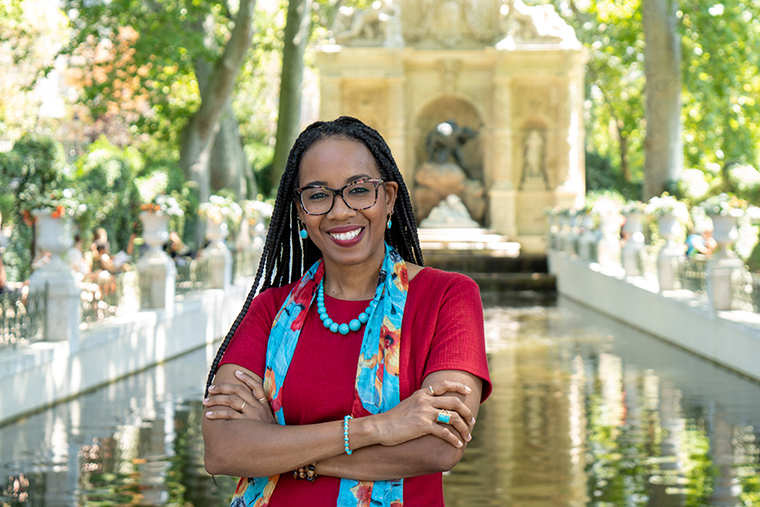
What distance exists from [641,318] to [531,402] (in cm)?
650

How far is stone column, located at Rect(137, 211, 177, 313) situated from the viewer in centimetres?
1190

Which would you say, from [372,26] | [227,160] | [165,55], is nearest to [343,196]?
[165,55]

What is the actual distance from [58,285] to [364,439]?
24.4 ft

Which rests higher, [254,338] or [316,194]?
[316,194]

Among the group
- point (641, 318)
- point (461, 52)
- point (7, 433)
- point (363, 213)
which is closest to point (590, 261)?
point (641, 318)

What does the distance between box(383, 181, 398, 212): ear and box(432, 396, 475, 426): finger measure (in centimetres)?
56

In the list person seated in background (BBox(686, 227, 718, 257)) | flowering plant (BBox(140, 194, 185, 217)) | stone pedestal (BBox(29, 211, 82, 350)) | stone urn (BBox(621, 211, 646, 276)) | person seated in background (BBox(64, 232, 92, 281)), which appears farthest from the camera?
stone urn (BBox(621, 211, 646, 276))

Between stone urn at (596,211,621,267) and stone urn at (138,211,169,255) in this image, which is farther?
stone urn at (596,211,621,267)

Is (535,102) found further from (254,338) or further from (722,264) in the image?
(254,338)

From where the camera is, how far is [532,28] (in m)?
26.9

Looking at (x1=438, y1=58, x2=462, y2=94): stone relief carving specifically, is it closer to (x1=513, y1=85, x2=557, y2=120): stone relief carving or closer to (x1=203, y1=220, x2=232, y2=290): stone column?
(x1=513, y1=85, x2=557, y2=120): stone relief carving

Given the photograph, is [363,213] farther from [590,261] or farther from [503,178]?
[503,178]

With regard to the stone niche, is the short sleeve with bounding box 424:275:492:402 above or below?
below

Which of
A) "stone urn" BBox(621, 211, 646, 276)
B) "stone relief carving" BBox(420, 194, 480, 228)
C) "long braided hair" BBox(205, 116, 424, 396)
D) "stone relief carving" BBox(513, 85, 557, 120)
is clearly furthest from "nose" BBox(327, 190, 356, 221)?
"stone relief carving" BBox(513, 85, 557, 120)
